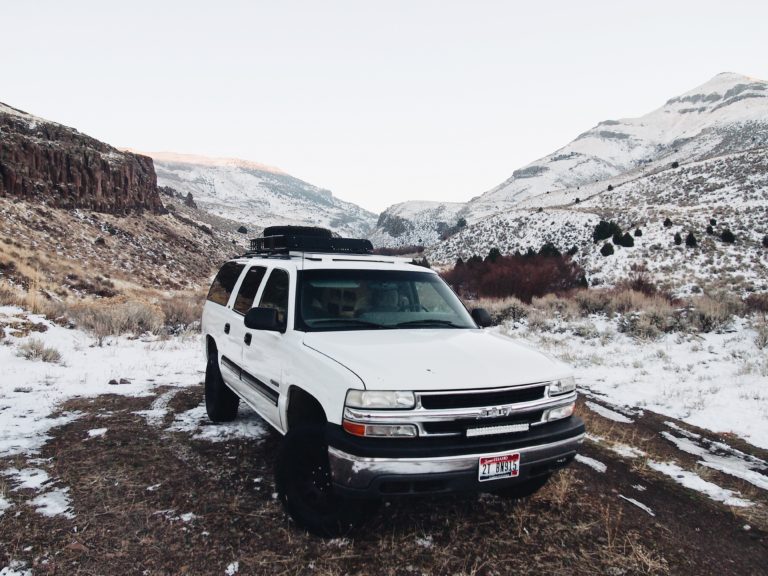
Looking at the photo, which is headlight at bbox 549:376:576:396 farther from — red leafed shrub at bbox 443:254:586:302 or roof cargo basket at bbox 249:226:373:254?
red leafed shrub at bbox 443:254:586:302

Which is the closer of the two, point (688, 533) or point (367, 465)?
point (367, 465)

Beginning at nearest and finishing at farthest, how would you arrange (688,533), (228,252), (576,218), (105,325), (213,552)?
(213,552)
(688,533)
(105,325)
(576,218)
(228,252)

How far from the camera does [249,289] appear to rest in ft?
16.2

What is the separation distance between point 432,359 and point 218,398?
3.44 meters

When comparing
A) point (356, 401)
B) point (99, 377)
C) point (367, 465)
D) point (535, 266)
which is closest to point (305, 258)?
point (356, 401)

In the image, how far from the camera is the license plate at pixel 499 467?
9.44 ft

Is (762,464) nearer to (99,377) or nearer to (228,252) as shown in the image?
(99,377)

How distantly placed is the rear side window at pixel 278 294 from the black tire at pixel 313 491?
1059 mm

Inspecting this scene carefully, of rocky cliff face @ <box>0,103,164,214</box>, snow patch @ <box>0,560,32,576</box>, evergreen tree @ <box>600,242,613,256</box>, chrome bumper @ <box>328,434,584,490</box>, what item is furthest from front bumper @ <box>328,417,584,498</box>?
rocky cliff face @ <box>0,103,164,214</box>

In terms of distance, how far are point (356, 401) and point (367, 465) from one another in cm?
37

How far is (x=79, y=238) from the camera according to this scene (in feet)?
104

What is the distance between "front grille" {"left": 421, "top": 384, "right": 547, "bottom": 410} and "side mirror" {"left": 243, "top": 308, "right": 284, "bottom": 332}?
4.92 feet

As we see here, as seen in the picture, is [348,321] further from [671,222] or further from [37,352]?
[671,222]

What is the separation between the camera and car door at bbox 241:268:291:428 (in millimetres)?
3852
